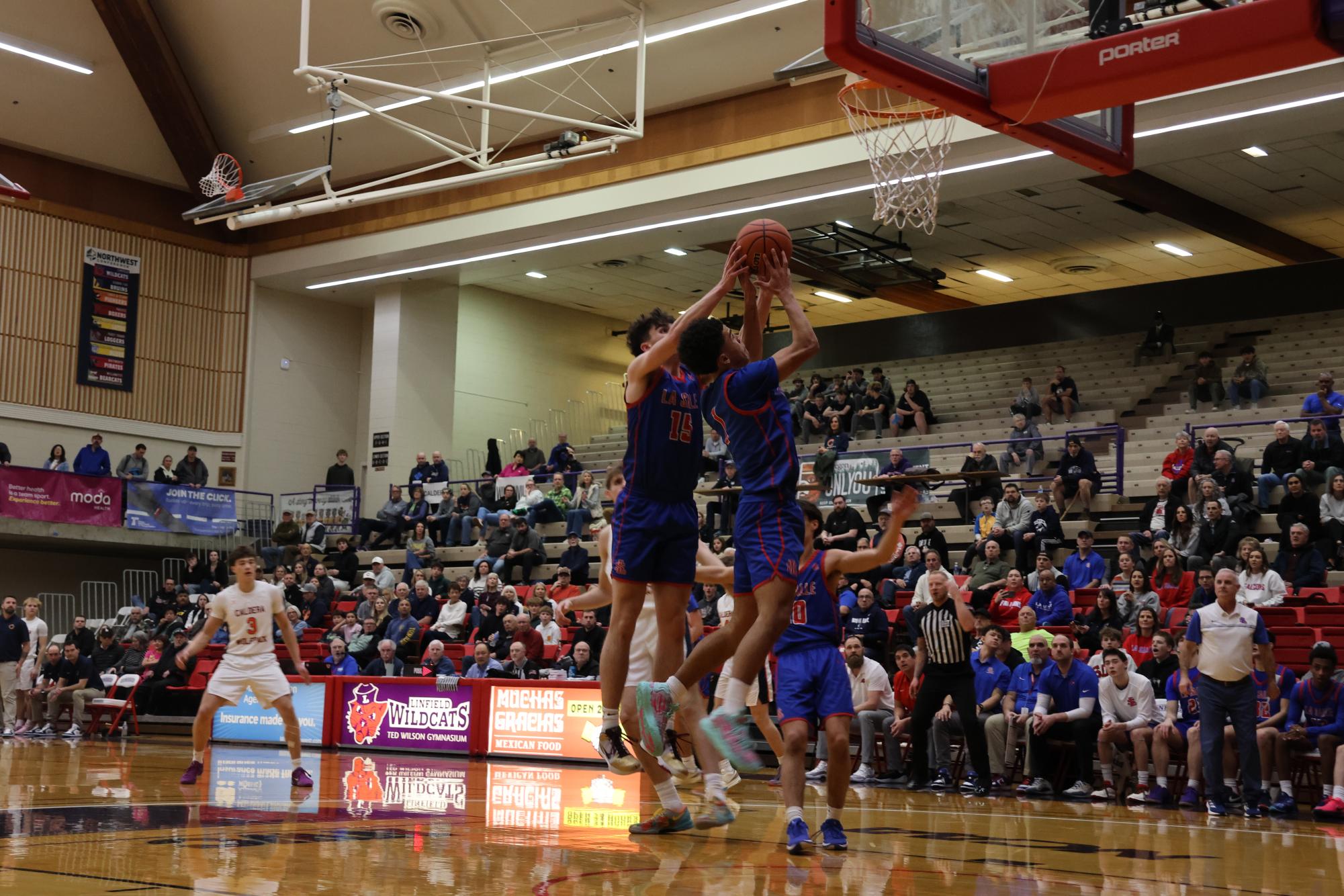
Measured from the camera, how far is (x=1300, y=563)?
14.1 m

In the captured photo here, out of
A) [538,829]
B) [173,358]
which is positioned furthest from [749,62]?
[538,829]

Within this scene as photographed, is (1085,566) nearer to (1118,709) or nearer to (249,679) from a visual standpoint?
(1118,709)

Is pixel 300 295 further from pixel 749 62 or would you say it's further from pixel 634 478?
pixel 634 478

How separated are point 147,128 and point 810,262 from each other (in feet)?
44.3

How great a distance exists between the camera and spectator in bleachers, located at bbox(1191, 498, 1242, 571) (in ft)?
48.0

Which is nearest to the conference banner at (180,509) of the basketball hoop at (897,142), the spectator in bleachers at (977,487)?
the spectator in bleachers at (977,487)

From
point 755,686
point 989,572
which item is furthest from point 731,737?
point 989,572

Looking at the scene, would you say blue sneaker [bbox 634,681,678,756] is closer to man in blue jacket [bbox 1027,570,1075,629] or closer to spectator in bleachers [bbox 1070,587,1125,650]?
spectator in bleachers [bbox 1070,587,1125,650]

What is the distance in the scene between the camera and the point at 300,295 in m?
29.9

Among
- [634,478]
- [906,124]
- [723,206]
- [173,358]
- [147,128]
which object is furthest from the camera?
[173,358]

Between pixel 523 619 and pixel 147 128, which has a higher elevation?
pixel 147 128

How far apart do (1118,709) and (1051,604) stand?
2.45 meters

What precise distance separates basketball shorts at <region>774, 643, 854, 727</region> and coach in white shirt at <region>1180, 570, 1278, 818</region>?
5.13m

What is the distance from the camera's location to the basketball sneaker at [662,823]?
6.41m
